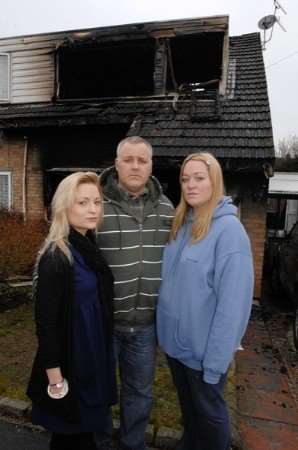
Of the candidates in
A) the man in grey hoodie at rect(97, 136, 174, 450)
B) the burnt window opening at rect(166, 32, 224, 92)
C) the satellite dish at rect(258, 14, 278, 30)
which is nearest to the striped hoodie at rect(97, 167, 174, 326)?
the man in grey hoodie at rect(97, 136, 174, 450)

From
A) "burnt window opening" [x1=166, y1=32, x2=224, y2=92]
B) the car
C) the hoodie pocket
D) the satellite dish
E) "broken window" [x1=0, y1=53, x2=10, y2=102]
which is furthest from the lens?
the satellite dish

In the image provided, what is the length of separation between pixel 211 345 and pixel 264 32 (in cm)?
1204

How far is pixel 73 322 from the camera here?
207cm

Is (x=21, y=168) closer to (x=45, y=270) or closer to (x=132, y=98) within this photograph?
(x=132, y=98)

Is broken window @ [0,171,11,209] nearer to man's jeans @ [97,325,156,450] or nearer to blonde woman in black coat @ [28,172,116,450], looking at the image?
man's jeans @ [97,325,156,450]

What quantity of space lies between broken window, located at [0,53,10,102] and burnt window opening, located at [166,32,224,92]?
470 centimetres

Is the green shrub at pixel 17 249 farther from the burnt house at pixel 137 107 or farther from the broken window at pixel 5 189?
the burnt house at pixel 137 107

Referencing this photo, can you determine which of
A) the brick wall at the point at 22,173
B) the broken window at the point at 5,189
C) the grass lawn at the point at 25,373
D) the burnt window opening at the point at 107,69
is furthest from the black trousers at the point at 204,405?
the broken window at the point at 5,189

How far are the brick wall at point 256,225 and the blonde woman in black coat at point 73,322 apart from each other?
198 inches

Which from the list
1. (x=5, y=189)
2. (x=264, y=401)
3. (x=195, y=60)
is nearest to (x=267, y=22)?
(x=195, y=60)

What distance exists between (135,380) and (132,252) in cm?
96

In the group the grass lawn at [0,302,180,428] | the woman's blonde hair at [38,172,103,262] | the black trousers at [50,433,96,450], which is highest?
the woman's blonde hair at [38,172,103,262]

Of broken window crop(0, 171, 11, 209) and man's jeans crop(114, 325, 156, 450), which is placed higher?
broken window crop(0, 171, 11, 209)

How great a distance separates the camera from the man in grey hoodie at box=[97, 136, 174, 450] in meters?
2.40
